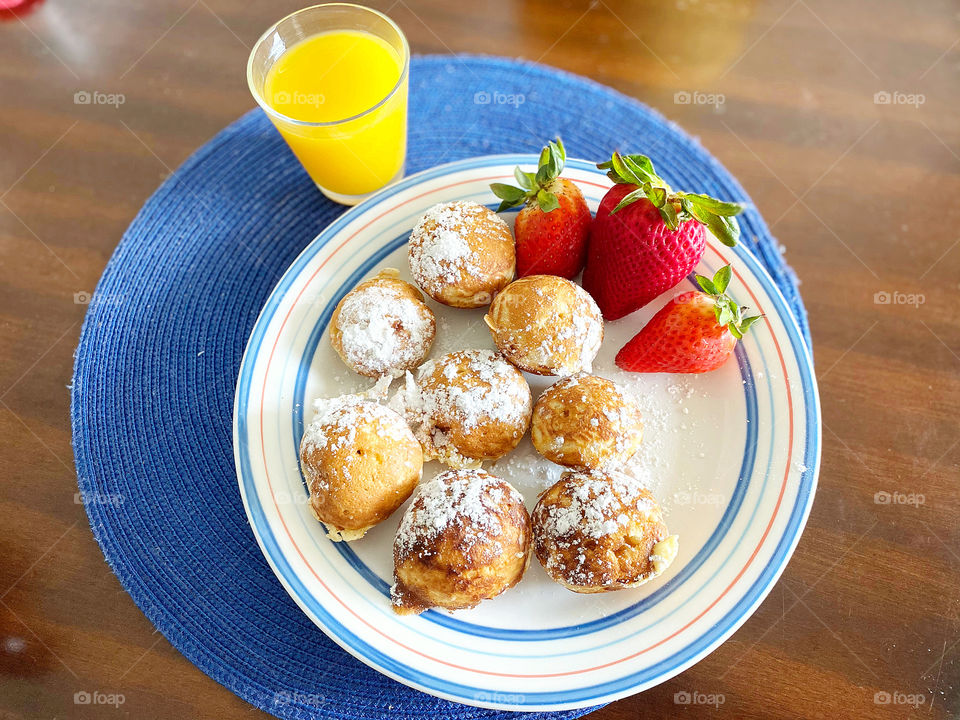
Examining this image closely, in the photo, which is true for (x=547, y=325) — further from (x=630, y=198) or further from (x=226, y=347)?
(x=226, y=347)

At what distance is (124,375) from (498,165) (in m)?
0.86

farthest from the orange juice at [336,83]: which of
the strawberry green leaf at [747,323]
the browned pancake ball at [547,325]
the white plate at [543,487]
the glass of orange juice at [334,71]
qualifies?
the strawberry green leaf at [747,323]

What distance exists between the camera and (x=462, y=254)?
1173mm

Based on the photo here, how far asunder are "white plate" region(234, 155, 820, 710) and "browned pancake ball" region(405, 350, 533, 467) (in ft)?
0.25

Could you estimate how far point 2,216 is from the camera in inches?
62.2

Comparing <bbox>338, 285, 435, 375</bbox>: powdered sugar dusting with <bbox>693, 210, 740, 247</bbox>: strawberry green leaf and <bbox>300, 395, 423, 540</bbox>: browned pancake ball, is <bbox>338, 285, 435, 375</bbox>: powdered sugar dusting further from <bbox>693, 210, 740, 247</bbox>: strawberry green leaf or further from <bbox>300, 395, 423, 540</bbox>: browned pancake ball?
<bbox>693, 210, 740, 247</bbox>: strawberry green leaf

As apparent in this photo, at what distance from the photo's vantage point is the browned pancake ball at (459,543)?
1.02 metres

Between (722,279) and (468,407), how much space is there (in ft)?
1.55

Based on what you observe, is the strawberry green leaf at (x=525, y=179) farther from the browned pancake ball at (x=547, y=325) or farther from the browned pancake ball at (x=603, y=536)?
the browned pancake ball at (x=603, y=536)

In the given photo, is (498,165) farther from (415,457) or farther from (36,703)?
(36,703)

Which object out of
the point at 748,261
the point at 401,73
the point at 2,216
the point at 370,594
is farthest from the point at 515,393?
the point at 2,216

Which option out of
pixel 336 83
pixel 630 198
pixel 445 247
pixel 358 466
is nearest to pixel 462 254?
pixel 445 247

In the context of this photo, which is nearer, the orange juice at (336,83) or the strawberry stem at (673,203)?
the strawberry stem at (673,203)

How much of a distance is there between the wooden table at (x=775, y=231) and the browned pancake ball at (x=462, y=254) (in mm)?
680
